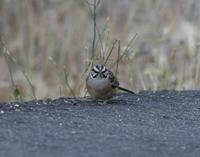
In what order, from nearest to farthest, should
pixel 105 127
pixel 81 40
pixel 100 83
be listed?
pixel 105 127, pixel 100 83, pixel 81 40

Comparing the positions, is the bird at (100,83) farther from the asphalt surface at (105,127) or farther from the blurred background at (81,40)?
the blurred background at (81,40)

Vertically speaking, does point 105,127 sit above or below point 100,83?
below

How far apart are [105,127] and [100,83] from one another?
141 cm

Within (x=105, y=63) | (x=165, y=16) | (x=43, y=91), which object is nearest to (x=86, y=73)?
(x=105, y=63)

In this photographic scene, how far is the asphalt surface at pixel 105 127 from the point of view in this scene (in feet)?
17.6

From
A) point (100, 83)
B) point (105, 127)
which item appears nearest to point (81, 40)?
point (100, 83)

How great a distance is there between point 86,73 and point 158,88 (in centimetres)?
111

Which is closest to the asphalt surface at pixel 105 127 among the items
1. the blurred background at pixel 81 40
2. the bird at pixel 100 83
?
the bird at pixel 100 83

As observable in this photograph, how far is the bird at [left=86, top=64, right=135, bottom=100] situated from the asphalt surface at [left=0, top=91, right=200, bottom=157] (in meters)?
0.08

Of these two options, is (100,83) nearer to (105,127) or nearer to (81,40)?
(105,127)

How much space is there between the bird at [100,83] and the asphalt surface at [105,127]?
84 millimetres

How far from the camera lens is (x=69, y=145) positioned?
545 centimetres

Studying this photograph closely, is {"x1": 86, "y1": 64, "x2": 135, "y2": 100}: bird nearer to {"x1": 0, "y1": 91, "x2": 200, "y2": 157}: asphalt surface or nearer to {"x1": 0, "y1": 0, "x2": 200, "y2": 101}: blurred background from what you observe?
{"x1": 0, "y1": 91, "x2": 200, "y2": 157}: asphalt surface

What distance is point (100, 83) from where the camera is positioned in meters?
7.53
